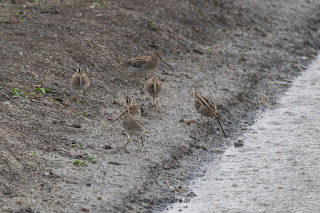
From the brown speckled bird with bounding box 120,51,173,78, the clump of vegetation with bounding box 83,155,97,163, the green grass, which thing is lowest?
the green grass

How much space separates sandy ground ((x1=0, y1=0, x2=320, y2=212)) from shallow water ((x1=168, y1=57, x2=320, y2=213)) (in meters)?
0.29

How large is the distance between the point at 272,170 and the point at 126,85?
350 centimetres

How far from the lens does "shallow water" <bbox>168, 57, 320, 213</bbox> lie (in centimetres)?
713

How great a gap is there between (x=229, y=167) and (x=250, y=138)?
110 centimetres

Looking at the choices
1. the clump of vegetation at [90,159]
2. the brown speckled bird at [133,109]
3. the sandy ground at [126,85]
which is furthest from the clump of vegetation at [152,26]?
the clump of vegetation at [90,159]

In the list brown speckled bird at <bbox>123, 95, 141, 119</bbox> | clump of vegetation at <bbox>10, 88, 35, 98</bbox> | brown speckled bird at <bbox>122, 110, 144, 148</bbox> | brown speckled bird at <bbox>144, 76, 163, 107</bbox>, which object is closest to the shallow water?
brown speckled bird at <bbox>122, 110, 144, 148</bbox>

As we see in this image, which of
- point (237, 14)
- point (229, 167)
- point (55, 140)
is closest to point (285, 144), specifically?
point (229, 167)

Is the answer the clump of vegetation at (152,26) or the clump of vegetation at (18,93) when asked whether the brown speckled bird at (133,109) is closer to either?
the clump of vegetation at (18,93)

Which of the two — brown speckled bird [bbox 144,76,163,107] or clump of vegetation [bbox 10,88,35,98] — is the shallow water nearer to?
brown speckled bird [bbox 144,76,163,107]

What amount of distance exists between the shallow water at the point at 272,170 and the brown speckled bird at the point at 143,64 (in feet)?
7.27

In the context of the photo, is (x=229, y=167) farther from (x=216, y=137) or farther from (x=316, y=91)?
(x=316, y=91)

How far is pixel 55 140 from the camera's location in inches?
319

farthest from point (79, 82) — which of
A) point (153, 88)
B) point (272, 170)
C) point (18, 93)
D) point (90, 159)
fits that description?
point (272, 170)

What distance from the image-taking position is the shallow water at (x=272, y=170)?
713 cm
